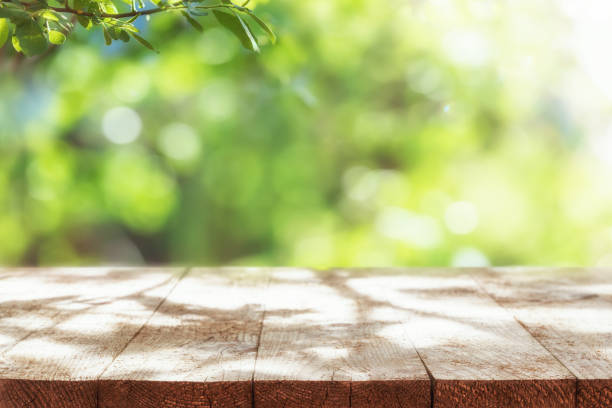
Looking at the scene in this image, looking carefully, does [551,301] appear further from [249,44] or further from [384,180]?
[384,180]

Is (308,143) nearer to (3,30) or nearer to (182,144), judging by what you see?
(182,144)

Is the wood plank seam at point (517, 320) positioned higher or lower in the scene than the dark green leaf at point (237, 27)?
lower

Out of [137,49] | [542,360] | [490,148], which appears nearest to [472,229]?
[490,148]

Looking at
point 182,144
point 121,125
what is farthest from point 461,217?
point 121,125

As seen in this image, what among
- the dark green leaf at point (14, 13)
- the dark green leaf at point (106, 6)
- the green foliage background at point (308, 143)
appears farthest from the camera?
the green foliage background at point (308, 143)

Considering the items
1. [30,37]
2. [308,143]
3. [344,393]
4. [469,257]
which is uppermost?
[30,37]

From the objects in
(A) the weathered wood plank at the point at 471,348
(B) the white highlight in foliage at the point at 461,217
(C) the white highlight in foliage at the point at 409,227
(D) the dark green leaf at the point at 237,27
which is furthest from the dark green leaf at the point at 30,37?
(B) the white highlight in foliage at the point at 461,217

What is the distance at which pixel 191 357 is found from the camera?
935 millimetres

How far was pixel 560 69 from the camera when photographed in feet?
8.23

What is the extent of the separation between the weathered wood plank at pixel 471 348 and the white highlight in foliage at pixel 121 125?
1.34m

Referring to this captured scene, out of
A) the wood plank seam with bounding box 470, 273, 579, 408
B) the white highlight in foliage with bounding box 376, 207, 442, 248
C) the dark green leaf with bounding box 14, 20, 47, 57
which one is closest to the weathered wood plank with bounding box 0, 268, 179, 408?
the dark green leaf with bounding box 14, 20, 47, 57

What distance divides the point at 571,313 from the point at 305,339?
507 millimetres

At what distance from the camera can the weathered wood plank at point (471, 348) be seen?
843 millimetres

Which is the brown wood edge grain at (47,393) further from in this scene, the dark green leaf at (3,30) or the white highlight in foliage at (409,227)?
the white highlight in foliage at (409,227)
